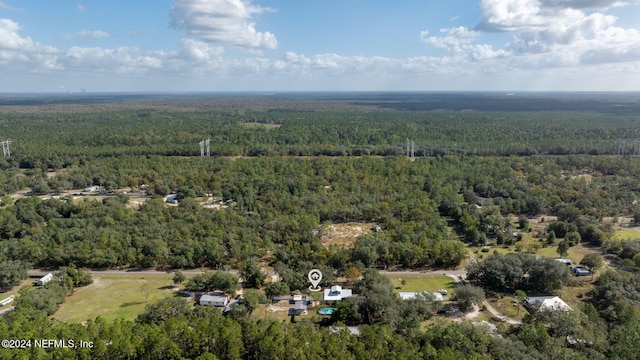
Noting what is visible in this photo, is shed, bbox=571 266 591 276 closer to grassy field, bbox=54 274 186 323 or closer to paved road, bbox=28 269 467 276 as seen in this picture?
paved road, bbox=28 269 467 276

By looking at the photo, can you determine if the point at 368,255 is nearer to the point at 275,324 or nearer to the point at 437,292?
the point at 437,292

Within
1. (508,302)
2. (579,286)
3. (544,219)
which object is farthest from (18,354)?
(544,219)

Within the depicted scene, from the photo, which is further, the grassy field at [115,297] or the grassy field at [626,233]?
the grassy field at [626,233]

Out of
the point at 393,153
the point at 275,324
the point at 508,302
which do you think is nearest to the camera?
the point at 275,324

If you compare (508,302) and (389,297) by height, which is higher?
(389,297)

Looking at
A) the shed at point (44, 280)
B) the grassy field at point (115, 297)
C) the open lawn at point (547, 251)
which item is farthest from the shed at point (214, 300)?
the open lawn at point (547, 251)

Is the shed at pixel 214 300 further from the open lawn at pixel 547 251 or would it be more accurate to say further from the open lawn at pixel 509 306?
the open lawn at pixel 547 251
